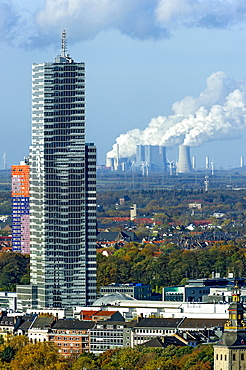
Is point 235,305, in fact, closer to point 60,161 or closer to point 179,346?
point 179,346

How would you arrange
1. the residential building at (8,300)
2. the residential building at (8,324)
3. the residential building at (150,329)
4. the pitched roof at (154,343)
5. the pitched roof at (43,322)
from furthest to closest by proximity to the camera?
the residential building at (8,300) < the residential building at (8,324) < the pitched roof at (43,322) < the residential building at (150,329) < the pitched roof at (154,343)

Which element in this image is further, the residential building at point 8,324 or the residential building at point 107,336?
the residential building at point 8,324

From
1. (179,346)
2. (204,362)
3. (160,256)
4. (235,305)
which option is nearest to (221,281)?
(160,256)

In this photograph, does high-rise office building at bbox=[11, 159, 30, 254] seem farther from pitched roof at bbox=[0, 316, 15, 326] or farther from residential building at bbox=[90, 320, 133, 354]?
residential building at bbox=[90, 320, 133, 354]

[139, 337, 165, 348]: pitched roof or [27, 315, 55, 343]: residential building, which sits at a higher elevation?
[27, 315, 55, 343]: residential building

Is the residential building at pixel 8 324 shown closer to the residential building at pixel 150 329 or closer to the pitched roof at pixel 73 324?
the pitched roof at pixel 73 324

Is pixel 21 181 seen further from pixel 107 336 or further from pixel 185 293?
pixel 107 336

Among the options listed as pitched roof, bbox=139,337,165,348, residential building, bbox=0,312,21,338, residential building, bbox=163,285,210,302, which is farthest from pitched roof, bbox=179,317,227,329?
residential building, bbox=163,285,210,302

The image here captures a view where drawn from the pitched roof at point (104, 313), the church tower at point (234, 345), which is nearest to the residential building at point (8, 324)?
the pitched roof at point (104, 313)
